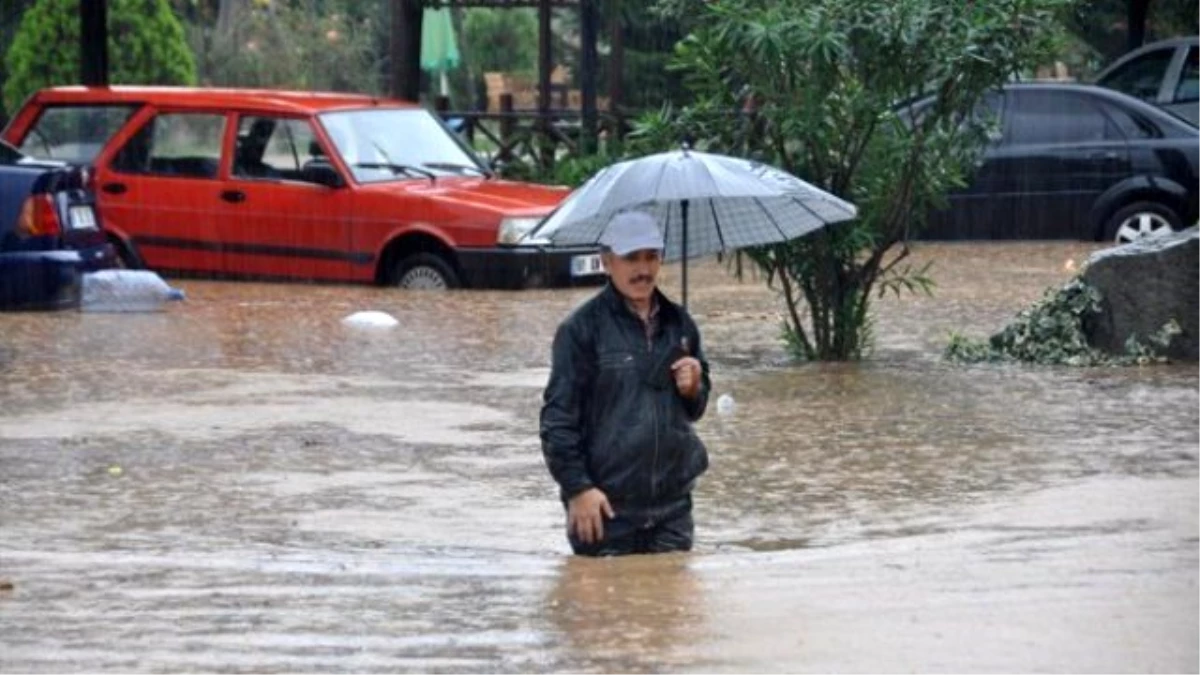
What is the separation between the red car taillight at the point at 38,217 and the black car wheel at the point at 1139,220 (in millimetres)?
9551

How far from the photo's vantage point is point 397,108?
20.9 meters

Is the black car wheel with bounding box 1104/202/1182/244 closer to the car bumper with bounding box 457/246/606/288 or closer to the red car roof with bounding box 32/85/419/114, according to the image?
the car bumper with bounding box 457/246/606/288

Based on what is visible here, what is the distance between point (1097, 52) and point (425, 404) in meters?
26.5

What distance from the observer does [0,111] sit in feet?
112

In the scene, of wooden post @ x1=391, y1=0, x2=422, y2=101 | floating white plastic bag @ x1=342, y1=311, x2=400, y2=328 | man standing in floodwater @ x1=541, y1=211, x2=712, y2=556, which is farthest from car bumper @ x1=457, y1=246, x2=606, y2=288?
man standing in floodwater @ x1=541, y1=211, x2=712, y2=556

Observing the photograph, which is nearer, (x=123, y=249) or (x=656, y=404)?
(x=656, y=404)

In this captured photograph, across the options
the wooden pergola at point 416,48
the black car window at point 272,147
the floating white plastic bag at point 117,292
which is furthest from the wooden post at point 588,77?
the floating white plastic bag at point 117,292

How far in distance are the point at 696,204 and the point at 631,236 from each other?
273 cm

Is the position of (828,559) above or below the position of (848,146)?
below

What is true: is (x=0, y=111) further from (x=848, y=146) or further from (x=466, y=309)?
(x=848, y=146)

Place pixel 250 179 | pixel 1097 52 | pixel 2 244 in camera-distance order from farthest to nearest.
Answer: pixel 1097 52 → pixel 250 179 → pixel 2 244

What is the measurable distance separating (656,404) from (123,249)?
13171mm

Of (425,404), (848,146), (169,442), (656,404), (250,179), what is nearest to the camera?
(656,404)

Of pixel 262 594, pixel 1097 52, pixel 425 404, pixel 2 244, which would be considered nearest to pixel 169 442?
pixel 425 404
